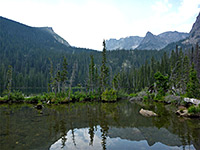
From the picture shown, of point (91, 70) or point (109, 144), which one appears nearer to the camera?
point (109, 144)

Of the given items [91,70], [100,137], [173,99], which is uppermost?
[91,70]

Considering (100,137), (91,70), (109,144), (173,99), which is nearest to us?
(109,144)

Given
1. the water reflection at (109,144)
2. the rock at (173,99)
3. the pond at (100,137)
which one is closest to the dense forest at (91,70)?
the rock at (173,99)

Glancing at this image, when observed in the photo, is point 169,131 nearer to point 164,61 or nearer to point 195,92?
point 195,92

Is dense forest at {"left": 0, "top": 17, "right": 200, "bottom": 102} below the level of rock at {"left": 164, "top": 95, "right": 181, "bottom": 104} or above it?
above

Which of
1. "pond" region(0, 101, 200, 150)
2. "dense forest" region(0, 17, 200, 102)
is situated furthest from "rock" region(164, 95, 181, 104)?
"pond" region(0, 101, 200, 150)

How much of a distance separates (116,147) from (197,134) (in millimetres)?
8760

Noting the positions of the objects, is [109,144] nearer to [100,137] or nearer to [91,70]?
[100,137]

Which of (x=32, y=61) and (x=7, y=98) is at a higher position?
(x=32, y=61)

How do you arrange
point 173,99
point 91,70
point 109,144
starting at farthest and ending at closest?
point 91,70, point 173,99, point 109,144

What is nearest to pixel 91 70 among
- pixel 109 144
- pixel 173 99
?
pixel 173 99

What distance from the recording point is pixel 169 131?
50.9 ft

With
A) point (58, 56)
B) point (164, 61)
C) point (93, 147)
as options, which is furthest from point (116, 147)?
point (58, 56)

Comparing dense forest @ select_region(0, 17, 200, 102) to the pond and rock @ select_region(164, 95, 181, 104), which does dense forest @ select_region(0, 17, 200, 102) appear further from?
the pond
